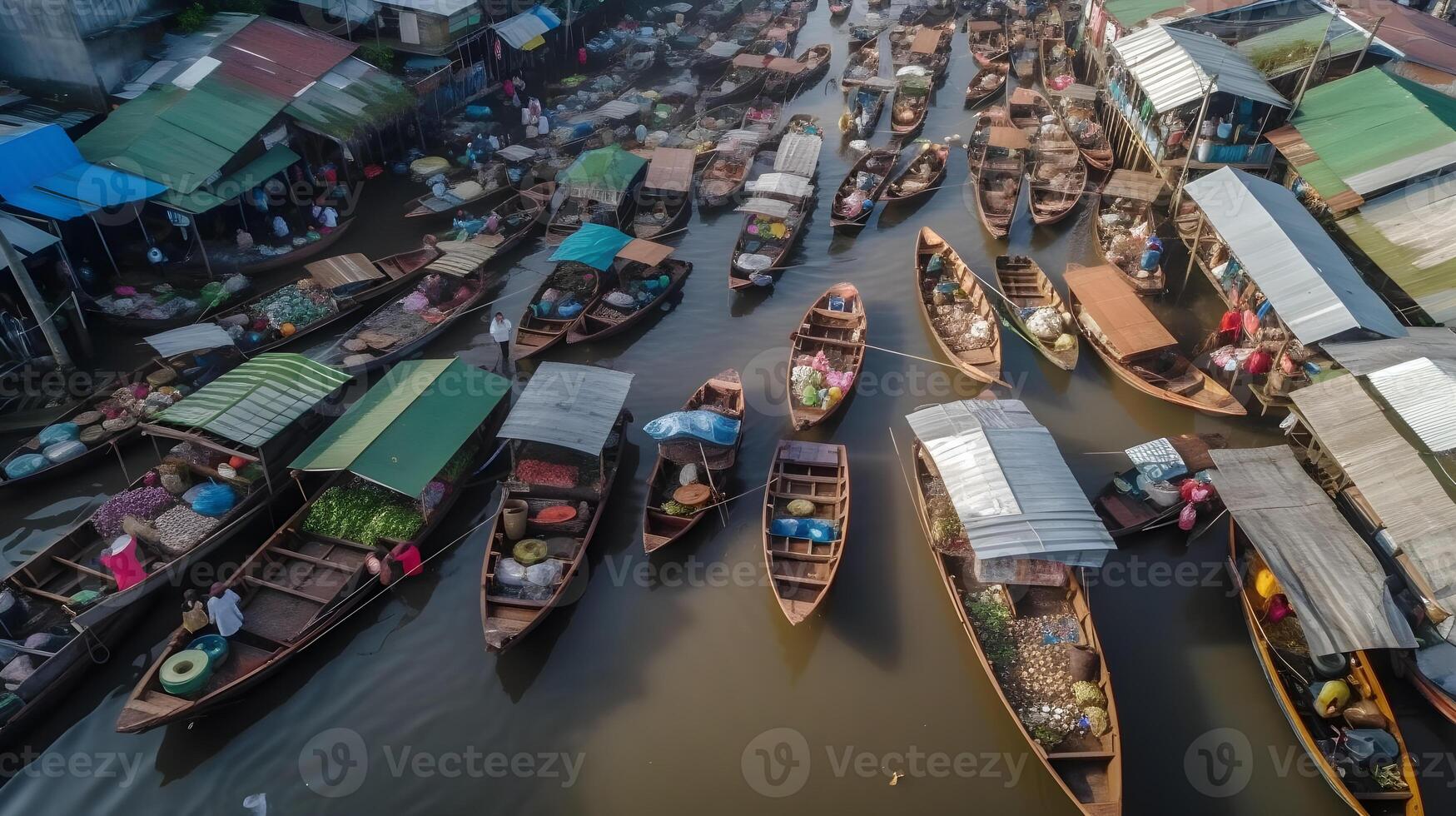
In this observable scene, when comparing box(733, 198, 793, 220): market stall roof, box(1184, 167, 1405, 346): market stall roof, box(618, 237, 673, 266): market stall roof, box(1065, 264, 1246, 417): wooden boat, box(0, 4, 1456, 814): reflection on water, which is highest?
box(1184, 167, 1405, 346): market stall roof

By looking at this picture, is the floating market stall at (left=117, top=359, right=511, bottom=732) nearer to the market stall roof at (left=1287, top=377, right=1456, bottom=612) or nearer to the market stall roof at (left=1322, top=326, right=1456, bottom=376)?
the market stall roof at (left=1287, top=377, right=1456, bottom=612)

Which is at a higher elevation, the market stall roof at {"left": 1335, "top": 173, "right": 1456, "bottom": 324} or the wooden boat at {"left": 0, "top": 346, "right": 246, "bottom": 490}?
the market stall roof at {"left": 1335, "top": 173, "right": 1456, "bottom": 324}

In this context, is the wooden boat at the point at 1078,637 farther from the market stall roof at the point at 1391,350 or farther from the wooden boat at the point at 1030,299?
the market stall roof at the point at 1391,350

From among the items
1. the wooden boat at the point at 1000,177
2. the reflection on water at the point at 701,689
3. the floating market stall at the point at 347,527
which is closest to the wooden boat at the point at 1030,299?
the wooden boat at the point at 1000,177

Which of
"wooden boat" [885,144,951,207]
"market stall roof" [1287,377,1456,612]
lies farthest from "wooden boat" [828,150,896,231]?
"market stall roof" [1287,377,1456,612]

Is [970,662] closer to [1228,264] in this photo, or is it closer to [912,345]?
[912,345]

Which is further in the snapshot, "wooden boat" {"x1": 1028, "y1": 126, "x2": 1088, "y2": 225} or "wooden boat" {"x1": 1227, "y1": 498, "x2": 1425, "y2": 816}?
"wooden boat" {"x1": 1028, "y1": 126, "x2": 1088, "y2": 225}
